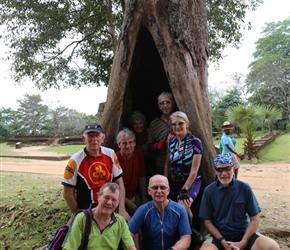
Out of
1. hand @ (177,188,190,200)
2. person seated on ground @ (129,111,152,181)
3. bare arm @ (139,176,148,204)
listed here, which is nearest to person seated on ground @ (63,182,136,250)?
hand @ (177,188,190,200)

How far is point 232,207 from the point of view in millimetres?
3494

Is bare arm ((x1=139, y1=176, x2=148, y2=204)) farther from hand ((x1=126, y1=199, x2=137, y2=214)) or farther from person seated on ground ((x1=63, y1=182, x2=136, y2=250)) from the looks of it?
person seated on ground ((x1=63, y1=182, x2=136, y2=250))

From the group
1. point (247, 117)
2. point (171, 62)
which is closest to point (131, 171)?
point (171, 62)

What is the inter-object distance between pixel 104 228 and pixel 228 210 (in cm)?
142

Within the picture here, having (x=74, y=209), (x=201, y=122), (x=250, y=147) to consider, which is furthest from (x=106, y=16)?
(x=250, y=147)

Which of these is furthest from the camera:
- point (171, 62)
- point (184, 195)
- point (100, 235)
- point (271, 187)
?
point (271, 187)

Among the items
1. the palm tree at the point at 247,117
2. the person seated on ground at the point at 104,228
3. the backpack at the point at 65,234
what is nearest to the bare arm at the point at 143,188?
the person seated on ground at the point at 104,228

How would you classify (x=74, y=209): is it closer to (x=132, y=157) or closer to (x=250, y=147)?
(x=132, y=157)

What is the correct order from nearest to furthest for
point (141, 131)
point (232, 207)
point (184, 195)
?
point (232, 207) < point (184, 195) < point (141, 131)

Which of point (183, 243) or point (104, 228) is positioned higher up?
point (104, 228)

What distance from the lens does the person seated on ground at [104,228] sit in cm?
283

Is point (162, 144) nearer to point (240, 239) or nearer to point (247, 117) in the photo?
point (240, 239)

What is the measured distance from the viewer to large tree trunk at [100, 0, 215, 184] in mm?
4672

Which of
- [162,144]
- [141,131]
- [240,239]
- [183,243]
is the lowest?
[240,239]
